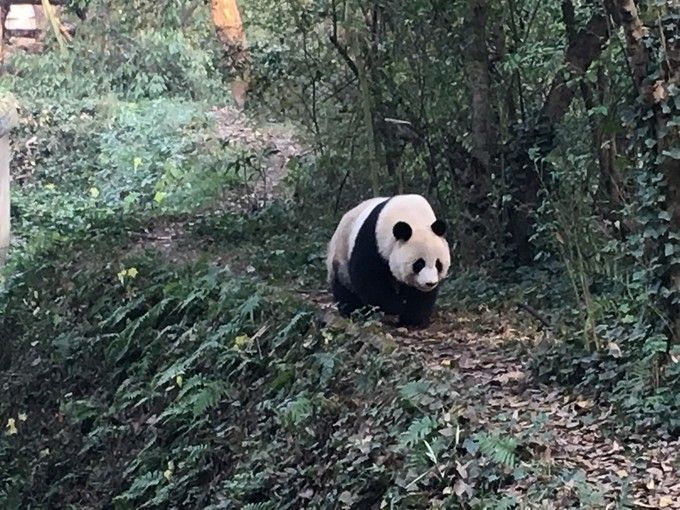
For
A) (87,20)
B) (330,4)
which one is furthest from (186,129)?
(330,4)

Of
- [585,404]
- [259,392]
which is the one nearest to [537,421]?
[585,404]

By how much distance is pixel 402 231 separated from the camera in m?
7.78

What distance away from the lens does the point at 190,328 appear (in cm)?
962

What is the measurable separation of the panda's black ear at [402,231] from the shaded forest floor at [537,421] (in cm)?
75

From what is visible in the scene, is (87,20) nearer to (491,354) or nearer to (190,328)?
(190,328)

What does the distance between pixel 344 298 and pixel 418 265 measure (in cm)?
98

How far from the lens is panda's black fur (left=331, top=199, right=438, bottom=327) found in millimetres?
8086

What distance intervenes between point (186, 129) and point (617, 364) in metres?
15.0

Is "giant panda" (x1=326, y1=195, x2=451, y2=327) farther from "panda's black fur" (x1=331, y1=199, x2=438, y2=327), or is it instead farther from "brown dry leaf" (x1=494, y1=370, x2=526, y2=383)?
"brown dry leaf" (x1=494, y1=370, x2=526, y2=383)

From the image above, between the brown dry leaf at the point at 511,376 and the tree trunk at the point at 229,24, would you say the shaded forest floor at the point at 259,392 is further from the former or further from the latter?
the tree trunk at the point at 229,24

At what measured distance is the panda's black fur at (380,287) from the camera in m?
8.09

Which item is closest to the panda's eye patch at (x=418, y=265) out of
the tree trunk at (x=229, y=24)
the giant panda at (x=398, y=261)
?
the giant panda at (x=398, y=261)

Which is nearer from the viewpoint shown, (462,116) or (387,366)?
(387,366)

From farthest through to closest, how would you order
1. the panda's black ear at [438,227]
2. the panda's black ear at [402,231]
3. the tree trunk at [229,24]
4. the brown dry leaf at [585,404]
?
the tree trunk at [229,24] → the panda's black ear at [438,227] → the panda's black ear at [402,231] → the brown dry leaf at [585,404]
